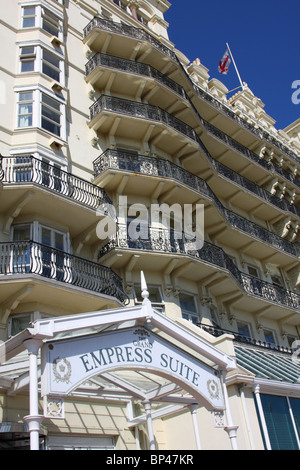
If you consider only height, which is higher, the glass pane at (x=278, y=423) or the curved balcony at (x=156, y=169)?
the curved balcony at (x=156, y=169)

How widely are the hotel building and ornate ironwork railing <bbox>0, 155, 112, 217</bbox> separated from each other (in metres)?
0.07

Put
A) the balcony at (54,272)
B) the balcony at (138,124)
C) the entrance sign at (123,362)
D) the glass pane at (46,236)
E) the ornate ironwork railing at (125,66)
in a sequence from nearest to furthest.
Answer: the entrance sign at (123,362) → the balcony at (54,272) → the glass pane at (46,236) → the balcony at (138,124) → the ornate ironwork railing at (125,66)

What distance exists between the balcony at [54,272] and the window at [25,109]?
576 centimetres

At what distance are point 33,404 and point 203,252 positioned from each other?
44.9 ft

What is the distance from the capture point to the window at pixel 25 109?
17.7m

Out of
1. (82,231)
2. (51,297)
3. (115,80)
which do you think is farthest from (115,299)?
(115,80)

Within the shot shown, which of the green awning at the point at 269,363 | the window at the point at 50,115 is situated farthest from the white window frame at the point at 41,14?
the green awning at the point at 269,363

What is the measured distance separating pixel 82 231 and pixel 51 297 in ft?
11.4

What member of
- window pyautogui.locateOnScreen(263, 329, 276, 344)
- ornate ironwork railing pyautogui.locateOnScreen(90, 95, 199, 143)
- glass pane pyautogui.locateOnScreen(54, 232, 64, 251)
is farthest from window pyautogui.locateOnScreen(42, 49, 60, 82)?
window pyautogui.locateOnScreen(263, 329, 276, 344)

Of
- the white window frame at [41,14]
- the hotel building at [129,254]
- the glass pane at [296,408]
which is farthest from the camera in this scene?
the white window frame at [41,14]

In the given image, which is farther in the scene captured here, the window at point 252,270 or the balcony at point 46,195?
the window at point 252,270

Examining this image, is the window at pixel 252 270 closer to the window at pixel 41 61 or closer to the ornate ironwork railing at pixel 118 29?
the ornate ironwork railing at pixel 118 29

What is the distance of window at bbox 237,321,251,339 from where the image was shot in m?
21.4
